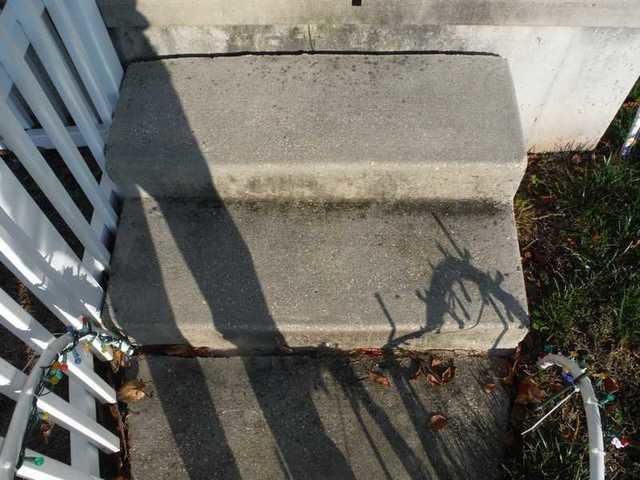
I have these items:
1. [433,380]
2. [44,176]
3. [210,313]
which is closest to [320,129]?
[210,313]

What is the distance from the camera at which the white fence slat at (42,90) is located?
193 cm

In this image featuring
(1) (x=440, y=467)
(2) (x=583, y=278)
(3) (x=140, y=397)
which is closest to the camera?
(1) (x=440, y=467)

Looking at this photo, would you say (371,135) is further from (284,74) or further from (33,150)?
(33,150)

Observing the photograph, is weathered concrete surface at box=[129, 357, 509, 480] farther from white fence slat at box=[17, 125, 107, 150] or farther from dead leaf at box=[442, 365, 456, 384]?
white fence slat at box=[17, 125, 107, 150]

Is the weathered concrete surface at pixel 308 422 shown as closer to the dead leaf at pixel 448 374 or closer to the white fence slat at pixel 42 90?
the dead leaf at pixel 448 374

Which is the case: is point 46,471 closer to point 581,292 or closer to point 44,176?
point 44,176

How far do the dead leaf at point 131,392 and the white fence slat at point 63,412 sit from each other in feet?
0.67

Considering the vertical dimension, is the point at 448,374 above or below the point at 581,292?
below

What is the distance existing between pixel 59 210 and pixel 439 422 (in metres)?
2.01

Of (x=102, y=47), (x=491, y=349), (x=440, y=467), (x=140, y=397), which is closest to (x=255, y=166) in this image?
(x=102, y=47)

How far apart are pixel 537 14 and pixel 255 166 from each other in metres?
1.64

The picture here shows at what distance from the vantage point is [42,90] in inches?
86.2

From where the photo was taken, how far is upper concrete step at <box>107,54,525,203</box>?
8.58 feet

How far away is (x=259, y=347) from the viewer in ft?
8.99
